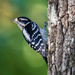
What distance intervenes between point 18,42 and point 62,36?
2.33 m

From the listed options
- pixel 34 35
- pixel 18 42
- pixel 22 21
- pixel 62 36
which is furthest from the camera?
pixel 18 42

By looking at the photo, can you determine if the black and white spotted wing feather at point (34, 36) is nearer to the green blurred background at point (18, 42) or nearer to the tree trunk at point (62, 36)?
the tree trunk at point (62, 36)

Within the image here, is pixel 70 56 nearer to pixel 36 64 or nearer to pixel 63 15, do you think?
pixel 63 15

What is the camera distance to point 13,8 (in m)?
4.42

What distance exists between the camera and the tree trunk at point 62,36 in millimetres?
1904

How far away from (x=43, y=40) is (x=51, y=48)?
0.74m

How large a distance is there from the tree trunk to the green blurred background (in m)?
1.98

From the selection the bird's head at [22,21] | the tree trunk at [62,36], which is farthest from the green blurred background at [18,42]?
the tree trunk at [62,36]

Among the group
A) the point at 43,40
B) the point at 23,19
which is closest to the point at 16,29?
the point at 23,19

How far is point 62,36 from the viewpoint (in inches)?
77.7

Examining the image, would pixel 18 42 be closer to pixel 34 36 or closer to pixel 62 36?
pixel 34 36

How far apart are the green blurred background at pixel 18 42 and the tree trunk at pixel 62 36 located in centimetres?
198

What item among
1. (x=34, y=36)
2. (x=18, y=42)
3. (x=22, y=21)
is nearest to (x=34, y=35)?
(x=34, y=36)

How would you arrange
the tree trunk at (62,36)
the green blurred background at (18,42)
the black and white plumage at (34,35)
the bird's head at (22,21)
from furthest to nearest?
the green blurred background at (18,42)
the bird's head at (22,21)
the black and white plumage at (34,35)
the tree trunk at (62,36)
